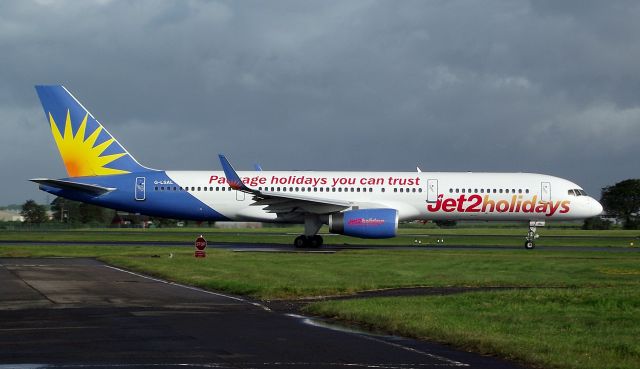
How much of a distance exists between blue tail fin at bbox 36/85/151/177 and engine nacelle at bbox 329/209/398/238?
11.3 m

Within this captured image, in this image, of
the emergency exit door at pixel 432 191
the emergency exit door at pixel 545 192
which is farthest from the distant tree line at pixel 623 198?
the emergency exit door at pixel 432 191

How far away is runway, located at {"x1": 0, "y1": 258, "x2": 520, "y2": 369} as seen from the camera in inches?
416

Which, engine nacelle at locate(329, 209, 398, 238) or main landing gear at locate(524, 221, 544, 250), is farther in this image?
main landing gear at locate(524, 221, 544, 250)

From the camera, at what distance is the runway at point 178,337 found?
10578 millimetres

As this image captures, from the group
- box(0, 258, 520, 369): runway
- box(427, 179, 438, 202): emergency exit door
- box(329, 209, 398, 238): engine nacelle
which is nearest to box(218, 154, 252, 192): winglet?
box(329, 209, 398, 238): engine nacelle

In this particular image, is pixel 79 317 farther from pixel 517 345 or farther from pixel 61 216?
pixel 61 216

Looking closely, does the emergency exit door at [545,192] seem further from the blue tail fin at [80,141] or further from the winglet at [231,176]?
the blue tail fin at [80,141]

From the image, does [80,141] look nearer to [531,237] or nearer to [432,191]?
[432,191]

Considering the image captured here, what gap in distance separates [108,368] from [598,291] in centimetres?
1311

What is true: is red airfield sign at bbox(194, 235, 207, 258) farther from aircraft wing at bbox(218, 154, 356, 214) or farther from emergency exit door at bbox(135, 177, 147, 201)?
emergency exit door at bbox(135, 177, 147, 201)

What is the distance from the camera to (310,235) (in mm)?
40375

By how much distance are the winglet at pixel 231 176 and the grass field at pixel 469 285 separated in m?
3.69

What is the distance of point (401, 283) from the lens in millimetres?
22656

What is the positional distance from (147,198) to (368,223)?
11.0m
